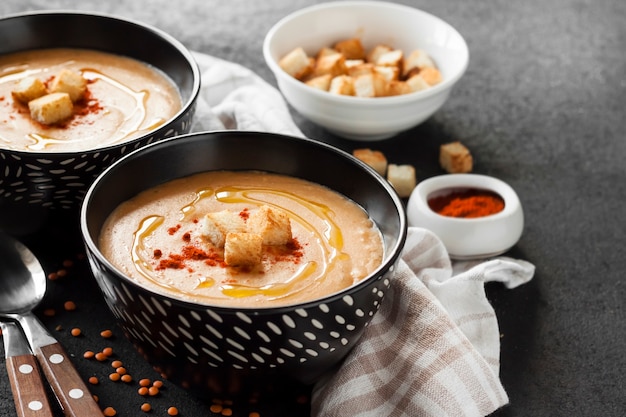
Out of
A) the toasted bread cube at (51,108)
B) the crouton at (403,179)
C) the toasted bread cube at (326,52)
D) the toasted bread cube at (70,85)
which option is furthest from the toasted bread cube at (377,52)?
the toasted bread cube at (51,108)

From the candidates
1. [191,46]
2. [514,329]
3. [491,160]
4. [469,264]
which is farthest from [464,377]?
[191,46]

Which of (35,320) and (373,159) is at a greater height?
(35,320)

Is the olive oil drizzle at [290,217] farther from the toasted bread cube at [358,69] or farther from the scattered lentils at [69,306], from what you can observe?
the toasted bread cube at [358,69]

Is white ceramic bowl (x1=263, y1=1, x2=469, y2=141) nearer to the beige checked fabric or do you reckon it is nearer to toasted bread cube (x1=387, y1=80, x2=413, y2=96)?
toasted bread cube (x1=387, y1=80, x2=413, y2=96)

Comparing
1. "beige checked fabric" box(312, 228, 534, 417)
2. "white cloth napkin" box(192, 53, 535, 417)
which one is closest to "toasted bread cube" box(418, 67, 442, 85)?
"white cloth napkin" box(192, 53, 535, 417)

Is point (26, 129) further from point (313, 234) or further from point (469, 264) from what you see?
point (469, 264)

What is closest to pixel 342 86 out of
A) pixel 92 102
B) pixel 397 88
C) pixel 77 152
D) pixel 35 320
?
pixel 397 88

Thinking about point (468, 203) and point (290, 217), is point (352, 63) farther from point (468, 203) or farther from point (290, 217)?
point (290, 217)
